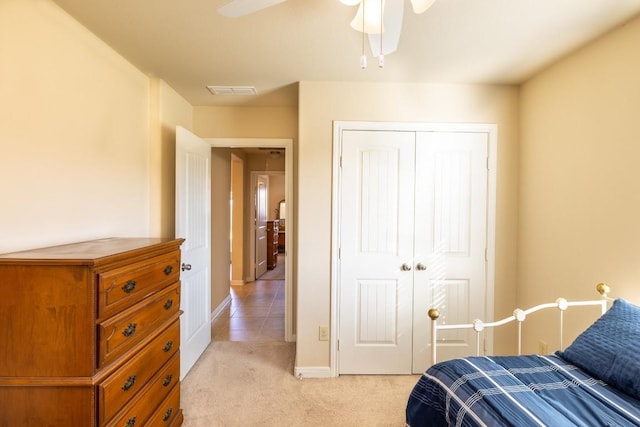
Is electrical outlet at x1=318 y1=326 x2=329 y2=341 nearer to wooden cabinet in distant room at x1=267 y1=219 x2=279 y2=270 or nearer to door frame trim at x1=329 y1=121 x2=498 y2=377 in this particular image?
door frame trim at x1=329 y1=121 x2=498 y2=377

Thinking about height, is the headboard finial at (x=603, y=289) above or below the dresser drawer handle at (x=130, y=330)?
above

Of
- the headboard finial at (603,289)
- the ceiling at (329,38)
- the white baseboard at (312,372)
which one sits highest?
the ceiling at (329,38)

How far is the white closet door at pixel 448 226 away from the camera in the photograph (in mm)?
2471

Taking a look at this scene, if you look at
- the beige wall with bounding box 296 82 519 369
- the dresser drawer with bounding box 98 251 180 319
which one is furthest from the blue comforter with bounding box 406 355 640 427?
the dresser drawer with bounding box 98 251 180 319

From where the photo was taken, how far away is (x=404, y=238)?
247 cm

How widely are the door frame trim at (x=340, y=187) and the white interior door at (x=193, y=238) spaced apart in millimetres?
1210

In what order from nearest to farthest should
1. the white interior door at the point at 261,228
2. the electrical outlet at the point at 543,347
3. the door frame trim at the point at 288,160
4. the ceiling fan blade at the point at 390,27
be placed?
the ceiling fan blade at the point at 390,27 < the electrical outlet at the point at 543,347 < the door frame trim at the point at 288,160 < the white interior door at the point at 261,228

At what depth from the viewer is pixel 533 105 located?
2.35m

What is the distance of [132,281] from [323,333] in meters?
1.58

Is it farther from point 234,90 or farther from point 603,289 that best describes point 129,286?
point 603,289

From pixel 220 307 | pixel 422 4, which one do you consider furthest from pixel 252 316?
pixel 422 4

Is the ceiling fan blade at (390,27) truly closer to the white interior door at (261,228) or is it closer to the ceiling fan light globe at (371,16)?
the ceiling fan light globe at (371,16)

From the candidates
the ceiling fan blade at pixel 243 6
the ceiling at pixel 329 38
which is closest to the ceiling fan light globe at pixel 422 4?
the ceiling at pixel 329 38

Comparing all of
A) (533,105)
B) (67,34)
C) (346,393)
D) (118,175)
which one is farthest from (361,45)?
(346,393)
